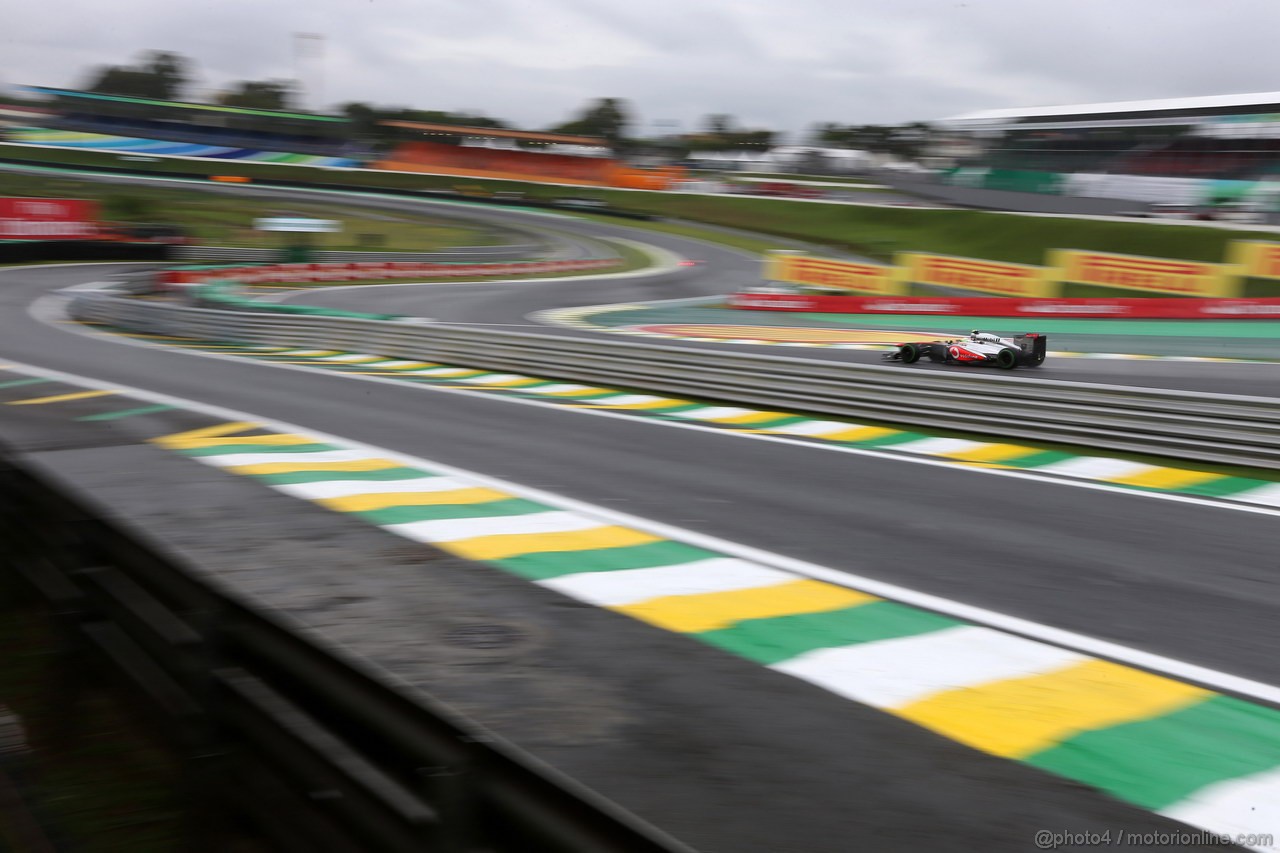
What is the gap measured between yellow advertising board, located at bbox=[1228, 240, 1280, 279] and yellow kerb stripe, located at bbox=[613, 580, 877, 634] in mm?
24126

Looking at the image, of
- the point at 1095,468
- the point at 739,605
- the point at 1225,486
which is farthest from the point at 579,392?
the point at 739,605

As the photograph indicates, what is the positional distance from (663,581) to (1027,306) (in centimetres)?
2183

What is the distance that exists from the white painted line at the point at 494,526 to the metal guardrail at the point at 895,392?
5.39m

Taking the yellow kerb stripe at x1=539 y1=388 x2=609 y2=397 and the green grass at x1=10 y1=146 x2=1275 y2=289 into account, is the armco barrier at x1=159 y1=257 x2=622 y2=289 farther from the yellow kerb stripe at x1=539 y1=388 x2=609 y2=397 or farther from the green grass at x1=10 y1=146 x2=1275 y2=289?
the yellow kerb stripe at x1=539 y1=388 x2=609 y2=397

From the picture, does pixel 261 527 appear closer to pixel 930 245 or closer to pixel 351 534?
pixel 351 534

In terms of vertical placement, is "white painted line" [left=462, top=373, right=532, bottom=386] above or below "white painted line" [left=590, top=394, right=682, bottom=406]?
below

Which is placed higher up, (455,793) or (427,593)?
(455,793)

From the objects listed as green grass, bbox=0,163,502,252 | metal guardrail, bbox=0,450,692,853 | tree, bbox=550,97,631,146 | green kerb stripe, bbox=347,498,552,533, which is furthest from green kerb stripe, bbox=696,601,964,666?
tree, bbox=550,97,631,146

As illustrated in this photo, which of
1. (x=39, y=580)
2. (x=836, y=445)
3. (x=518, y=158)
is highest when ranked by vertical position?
(x=518, y=158)

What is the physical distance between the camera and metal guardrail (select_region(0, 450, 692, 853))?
2.04 m

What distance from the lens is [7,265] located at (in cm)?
3497

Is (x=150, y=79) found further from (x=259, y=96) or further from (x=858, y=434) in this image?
(x=858, y=434)

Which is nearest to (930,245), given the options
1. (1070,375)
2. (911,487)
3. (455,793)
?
(1070,375)

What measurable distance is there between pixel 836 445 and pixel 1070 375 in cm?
625
